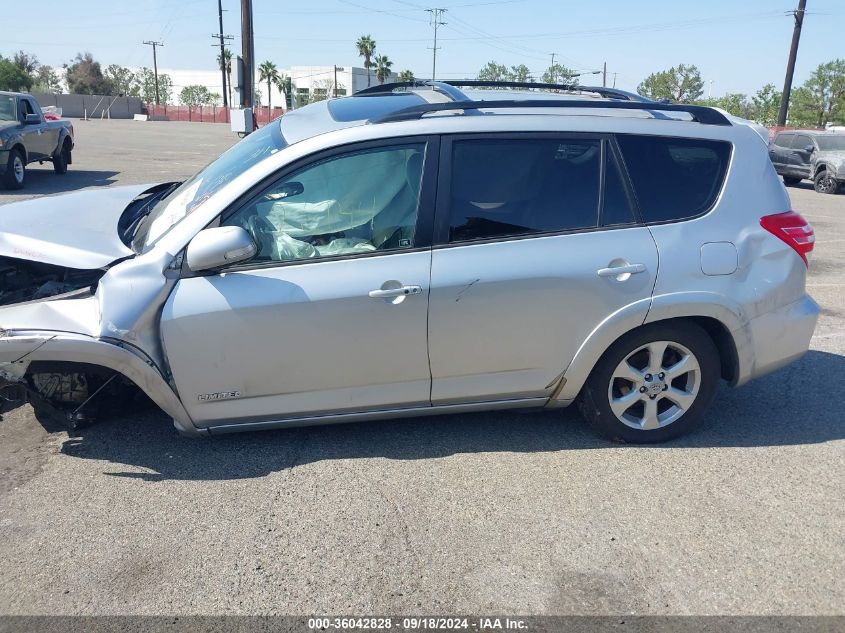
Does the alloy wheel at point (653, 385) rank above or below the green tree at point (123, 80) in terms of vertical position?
below

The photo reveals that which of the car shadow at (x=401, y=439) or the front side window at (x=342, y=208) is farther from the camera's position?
the car shadow at (x=401, y=439)

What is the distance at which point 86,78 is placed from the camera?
92.9m

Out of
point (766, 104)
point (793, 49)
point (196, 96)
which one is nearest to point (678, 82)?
point (766, 104)

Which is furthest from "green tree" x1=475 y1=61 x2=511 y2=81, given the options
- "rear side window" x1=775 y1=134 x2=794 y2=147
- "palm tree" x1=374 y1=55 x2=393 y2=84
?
"rear side window" x1=775 y1=134 x2=794 y2=147

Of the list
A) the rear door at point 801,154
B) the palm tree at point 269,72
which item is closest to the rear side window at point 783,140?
the rear door at point 801,154

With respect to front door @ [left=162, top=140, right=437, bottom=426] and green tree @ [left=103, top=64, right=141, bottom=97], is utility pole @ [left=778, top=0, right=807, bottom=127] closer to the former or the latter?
front door @ [left=162, top=140, right=437, bottom=426]

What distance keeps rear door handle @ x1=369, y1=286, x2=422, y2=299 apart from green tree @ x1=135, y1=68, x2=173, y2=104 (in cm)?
11073

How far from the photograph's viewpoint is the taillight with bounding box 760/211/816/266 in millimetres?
3895

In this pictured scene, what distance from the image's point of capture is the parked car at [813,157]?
19.1 meters

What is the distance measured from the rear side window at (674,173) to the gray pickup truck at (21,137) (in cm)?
1314

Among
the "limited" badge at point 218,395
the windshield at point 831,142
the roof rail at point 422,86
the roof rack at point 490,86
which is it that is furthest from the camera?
the windshield at point 831,142

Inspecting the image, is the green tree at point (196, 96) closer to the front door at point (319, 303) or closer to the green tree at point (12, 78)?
the green tree at point (12, 78)

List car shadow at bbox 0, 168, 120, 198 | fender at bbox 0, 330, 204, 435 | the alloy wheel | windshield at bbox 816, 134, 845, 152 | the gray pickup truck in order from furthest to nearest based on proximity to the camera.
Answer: windshield at bbox 816, 134, 845, 152
car shadow at bbox 0, 168, 120, 198
the gray pickup truck
the alloy wheel
fender at bbox 0, 330, 204, 435

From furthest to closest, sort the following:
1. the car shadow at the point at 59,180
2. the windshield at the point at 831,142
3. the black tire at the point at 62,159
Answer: the windshield at the point at 831,142, the black tire at the point at 62,159, the car shadow at the point at 59,180
